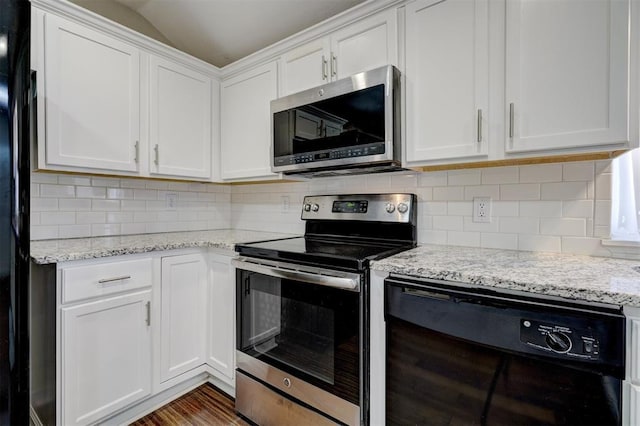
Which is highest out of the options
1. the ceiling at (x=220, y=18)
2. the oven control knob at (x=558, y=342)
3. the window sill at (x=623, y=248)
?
the ceiling at (x=220, y=18)

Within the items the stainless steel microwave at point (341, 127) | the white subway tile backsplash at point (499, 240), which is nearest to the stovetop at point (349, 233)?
the stainless steel microwave at point (341, 127)

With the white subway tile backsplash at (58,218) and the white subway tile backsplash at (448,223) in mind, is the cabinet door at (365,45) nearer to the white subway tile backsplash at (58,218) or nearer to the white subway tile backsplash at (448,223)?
the white subway tile backsplash at (448,223)

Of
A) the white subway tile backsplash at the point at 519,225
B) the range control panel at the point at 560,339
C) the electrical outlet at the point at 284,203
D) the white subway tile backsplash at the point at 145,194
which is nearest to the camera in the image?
the range control panel at the point at 560,339

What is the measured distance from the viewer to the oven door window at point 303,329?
1.29 meters

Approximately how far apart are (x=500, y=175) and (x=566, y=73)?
51 centimetres

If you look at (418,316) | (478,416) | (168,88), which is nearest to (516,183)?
(418,316)

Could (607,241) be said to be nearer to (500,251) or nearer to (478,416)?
(500,251)

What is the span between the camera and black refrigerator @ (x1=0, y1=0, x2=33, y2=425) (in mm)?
1020

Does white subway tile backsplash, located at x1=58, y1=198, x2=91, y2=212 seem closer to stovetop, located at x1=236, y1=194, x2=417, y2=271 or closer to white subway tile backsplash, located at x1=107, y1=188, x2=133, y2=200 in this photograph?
white subway tile backsplash, located at x1=107, y1=188, x2=133, y2=200

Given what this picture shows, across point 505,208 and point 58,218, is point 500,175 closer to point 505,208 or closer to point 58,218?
point 505,208

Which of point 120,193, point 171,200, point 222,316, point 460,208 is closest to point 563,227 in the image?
point 460,208

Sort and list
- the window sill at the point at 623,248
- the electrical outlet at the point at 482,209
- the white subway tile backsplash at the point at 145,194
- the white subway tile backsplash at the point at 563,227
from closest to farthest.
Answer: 1. the window sill at the point at 623,248
2. the white subway tile backsplash at the point at 563,227
3. the electrical outlet at the point at 482,209
4. the white subway tile backsplash at the point at 145,194

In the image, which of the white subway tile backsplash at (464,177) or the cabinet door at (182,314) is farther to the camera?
the cabinet door at (182,314)

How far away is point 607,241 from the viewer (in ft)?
4.25
